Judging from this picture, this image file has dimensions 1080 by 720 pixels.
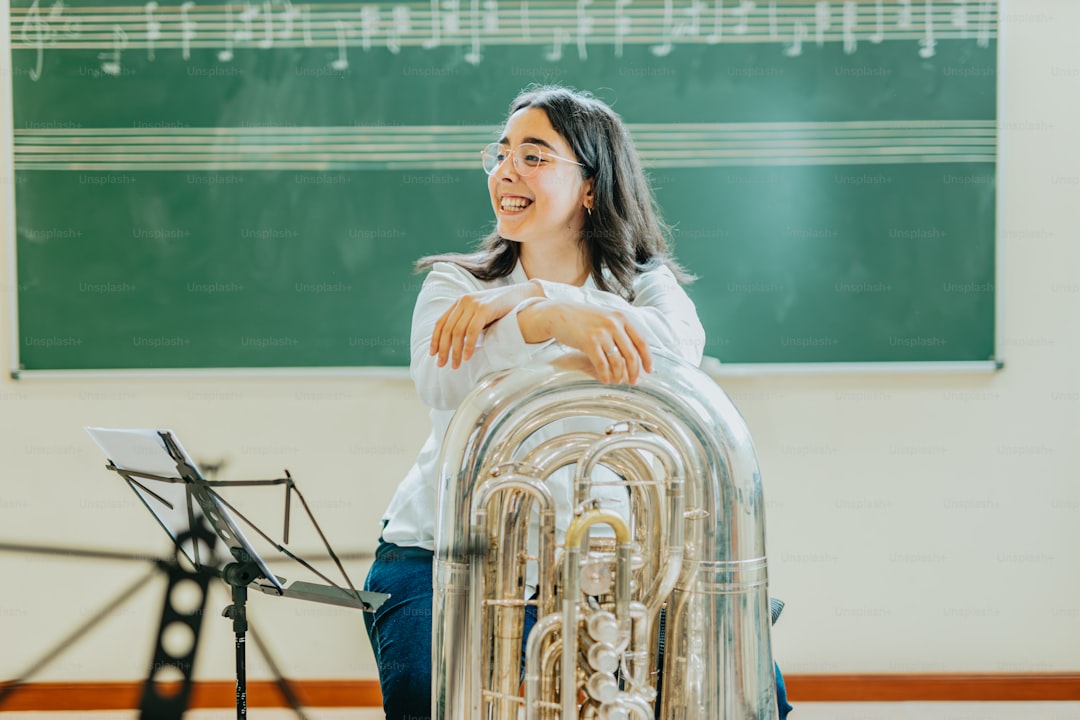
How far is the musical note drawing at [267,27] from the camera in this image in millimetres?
2494

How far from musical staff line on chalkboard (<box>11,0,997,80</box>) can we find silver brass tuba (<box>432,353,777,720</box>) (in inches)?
65.9

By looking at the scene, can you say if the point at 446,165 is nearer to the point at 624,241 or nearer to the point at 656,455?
the point at 624,241

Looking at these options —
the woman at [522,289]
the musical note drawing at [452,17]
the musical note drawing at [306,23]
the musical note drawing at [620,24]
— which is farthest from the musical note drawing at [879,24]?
the musical note drawing at [306,23]

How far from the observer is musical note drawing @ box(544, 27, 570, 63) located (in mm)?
2486

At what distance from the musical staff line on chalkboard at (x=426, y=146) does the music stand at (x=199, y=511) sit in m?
1.22

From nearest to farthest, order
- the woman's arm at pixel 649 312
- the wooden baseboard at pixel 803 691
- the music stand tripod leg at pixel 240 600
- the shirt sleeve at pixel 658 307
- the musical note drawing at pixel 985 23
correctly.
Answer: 1. the woman's arm at pixel 649 312
2. the shirt sleeve at pixel 658 307
3. the music stand tripod leg at pixel 240 600
4. the musical note drawing at pixel 985 23
5. the wooden baseboard at pixel 803 691

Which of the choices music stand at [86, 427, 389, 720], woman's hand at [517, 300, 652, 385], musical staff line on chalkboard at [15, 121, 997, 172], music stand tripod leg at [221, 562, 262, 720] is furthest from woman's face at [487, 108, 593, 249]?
musical staff line on chalkboard at [15, 121, 997, 172]

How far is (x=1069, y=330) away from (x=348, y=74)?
2057 millimetres

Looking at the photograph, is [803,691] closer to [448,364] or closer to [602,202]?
[602,202]

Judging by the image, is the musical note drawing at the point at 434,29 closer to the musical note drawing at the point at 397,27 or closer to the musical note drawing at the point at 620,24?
the musical note drawing at the point at 397,27

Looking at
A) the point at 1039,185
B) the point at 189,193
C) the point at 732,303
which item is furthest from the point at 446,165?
the point at 1039,185

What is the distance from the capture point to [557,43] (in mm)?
2490

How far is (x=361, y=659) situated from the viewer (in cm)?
260

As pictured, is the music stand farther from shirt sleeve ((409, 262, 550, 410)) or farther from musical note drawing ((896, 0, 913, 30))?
musical note drawing ((896, 0, 913, 30))
